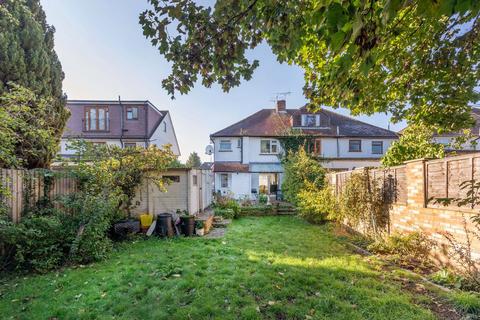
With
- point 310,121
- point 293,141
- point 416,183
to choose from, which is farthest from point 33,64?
point 310,121

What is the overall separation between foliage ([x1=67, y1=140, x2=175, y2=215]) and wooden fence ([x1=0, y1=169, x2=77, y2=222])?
0.64 m

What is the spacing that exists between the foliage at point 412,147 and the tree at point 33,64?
40.4ft

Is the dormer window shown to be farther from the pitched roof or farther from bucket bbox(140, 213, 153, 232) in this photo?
bucket bbox(140, 213, 153, 232)

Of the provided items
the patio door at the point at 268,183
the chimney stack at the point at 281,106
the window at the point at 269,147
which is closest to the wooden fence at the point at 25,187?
the window at the point at 269,147

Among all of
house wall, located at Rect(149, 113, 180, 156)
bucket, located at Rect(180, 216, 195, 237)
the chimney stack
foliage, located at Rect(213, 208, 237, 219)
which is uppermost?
the chimney stack

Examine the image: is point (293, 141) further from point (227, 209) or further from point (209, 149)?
point (227, 209)

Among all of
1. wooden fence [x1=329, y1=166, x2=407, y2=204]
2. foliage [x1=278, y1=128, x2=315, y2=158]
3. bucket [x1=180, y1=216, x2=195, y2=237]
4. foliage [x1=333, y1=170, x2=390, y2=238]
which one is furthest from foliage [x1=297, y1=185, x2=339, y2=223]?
foliage [x1=278, y1=128, x2=315, y2=158]

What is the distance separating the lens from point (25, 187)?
6.49 m

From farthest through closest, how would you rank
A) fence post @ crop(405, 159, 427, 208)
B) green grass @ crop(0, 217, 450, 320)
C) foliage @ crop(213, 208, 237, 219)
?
foliage @ crop(213, 208, 237, 219), fence post @ crop(405, 159, 427, 208), green grass @ crop(0, 217, 450, 320)

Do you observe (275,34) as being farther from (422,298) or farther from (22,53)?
(22,53)

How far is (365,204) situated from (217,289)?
5.76 meters

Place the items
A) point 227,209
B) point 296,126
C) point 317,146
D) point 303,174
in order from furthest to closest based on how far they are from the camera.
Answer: point 296,126
point 317,146
point 303,174
point 227,209

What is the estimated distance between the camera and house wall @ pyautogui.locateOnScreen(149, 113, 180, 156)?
21.0 meters

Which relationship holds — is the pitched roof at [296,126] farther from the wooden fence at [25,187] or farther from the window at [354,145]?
the wooden fence at [25,187]
